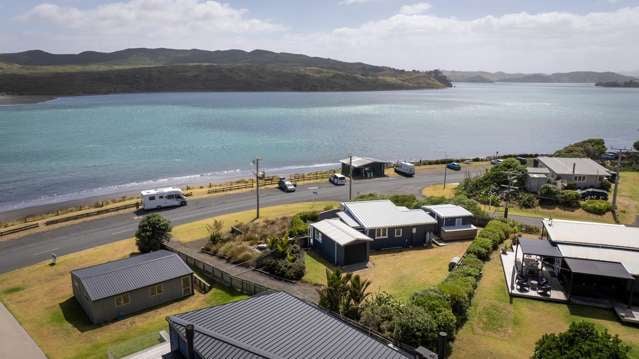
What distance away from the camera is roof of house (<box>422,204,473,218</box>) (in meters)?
38.3

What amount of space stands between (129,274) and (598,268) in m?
27.8

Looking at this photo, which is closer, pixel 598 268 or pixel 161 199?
pixel 598 268

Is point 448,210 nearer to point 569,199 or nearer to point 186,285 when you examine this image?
point 569,199

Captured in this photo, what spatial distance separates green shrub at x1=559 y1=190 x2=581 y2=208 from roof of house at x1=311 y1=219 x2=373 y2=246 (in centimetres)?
2575

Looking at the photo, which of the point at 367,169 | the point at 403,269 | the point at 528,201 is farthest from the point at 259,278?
the point at 367,169

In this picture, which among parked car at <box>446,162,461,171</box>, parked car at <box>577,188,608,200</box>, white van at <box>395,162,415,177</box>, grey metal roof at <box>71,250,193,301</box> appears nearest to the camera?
grey metal roof at <box>71,250,193,301</box>

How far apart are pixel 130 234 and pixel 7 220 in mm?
19203

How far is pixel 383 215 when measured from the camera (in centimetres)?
3791

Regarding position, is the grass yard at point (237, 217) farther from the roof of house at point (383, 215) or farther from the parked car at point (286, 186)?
the roof of house at point (383, 215)

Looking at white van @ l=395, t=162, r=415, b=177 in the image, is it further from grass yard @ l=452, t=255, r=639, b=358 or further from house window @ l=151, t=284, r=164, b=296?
house window @ l=151, t=284, r=164, b=296

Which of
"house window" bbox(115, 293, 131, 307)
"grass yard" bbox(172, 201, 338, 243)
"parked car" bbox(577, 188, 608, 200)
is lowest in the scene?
"grass yard" bbox(172, 201, 338, 243)

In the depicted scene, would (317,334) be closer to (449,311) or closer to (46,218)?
(449,311)

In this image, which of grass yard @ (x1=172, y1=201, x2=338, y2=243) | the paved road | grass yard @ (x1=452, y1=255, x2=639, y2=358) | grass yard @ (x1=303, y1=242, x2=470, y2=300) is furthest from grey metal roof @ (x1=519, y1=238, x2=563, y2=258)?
the paved road

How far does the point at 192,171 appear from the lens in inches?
3034
